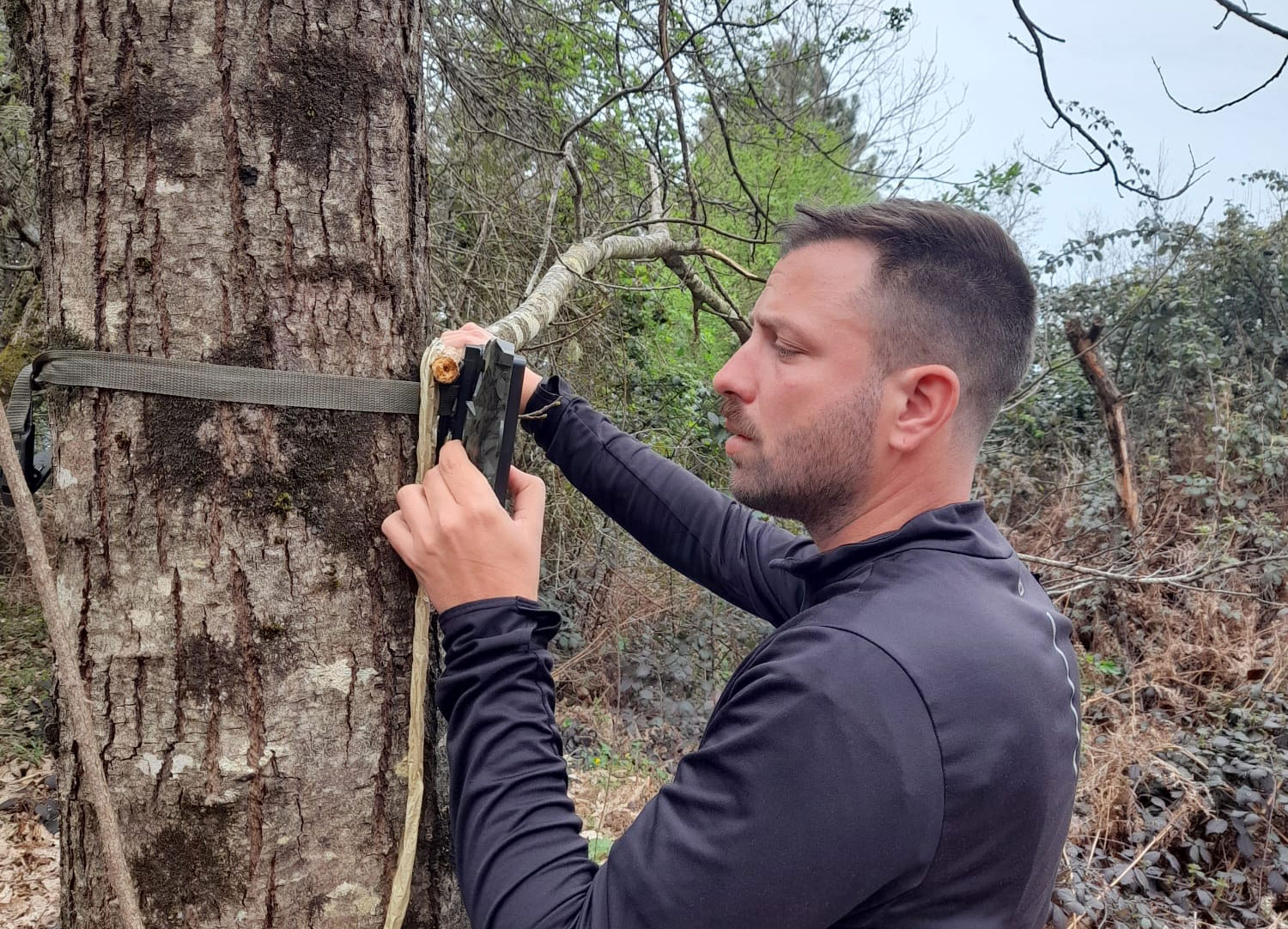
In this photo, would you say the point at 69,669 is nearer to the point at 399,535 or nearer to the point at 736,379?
the point at 399,535

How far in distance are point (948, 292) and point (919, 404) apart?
0.64ft

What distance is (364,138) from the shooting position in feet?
3.93

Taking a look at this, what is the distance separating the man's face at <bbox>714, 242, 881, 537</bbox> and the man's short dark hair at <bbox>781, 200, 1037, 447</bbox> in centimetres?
3

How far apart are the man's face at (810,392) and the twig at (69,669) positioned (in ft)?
3.08

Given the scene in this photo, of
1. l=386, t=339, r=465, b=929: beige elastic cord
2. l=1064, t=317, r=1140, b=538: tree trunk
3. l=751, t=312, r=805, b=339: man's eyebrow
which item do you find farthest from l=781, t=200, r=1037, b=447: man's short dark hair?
l=1064, t=317, r=1140, b=538: tree trunk

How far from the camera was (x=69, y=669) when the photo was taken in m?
0.94

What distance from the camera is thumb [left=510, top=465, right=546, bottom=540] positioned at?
1.30 meters

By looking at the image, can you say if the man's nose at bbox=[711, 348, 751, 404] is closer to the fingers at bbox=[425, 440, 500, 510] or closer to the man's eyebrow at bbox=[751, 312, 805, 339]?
the man's eyebrow at bbox=[751, 312, 805, 339]

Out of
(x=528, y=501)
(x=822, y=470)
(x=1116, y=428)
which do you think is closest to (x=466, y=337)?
(x=528, y=501)

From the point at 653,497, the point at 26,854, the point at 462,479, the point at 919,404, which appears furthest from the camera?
the point at 26,854

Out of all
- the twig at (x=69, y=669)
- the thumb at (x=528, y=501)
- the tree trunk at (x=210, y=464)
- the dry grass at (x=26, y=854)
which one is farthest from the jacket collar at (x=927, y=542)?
the dry grass at (x=26, y=854)

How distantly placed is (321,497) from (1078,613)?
676 cm

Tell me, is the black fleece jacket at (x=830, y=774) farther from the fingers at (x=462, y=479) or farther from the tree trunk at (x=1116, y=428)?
the tree trunk at (x=1116, y=428)

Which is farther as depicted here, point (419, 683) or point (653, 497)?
point (653, 497)
